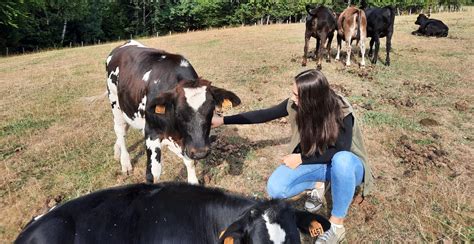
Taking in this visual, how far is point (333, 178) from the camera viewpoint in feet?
12.4

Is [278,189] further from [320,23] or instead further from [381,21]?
[381,21]

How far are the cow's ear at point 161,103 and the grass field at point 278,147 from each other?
146 centimetres

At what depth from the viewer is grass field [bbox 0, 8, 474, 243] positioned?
426 centimetres

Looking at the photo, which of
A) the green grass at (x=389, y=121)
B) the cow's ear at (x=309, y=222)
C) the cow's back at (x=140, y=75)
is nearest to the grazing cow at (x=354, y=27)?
the green grass at (x=389, y=121)

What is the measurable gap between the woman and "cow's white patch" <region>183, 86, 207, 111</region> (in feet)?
3.48

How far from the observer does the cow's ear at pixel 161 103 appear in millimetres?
4160

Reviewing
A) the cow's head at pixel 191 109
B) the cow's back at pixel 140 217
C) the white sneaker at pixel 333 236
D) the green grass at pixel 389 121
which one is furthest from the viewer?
the green grass at pixel 389 121

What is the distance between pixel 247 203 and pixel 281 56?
12.7 meters

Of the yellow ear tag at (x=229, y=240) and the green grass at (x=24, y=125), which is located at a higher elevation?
the yellow ear tag at (x=229, y=240)

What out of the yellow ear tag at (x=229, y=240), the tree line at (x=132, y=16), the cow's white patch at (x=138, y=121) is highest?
the tree line at (x=132, y=16)

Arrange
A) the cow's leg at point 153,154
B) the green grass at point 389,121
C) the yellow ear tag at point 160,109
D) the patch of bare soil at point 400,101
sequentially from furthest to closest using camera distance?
the patch of bare soil at point 400,101, the green grass at point 389,121, the cow's leg at point 153,154, the yellow ear tag at point 160,109

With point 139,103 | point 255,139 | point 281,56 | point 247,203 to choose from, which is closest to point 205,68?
point 281,56

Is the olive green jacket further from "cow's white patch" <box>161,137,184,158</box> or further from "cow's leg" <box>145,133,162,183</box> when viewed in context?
"cow's leg" <box>145,133,162,183</box>

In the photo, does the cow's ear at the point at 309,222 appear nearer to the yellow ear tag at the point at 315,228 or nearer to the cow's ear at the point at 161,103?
the yellow ear tag at the point at 315,228
